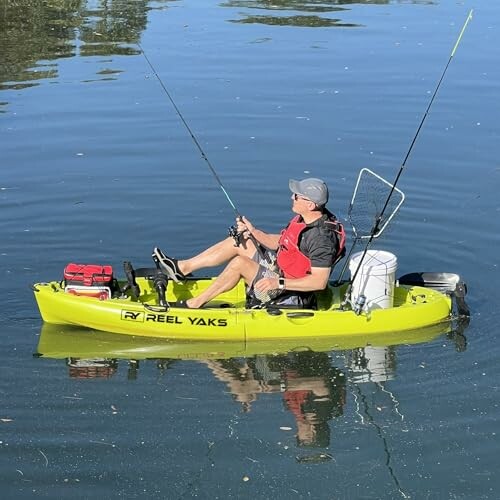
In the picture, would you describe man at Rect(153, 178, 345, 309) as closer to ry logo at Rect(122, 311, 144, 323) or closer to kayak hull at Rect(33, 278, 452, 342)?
kayak hull at Rect(33, 278, 452, 342)

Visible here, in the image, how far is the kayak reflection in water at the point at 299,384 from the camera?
26.7 feet

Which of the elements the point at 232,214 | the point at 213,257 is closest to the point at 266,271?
the point at 213,257

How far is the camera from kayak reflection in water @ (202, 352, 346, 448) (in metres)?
8.15

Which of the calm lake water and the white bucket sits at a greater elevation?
the white bucket

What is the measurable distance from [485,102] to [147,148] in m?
5.23

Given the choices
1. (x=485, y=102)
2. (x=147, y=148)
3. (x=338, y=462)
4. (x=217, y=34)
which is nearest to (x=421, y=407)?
(x=338, y=462)

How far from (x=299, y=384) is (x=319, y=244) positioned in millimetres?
1236

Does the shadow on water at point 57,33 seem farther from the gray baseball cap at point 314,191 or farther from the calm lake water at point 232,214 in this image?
the gray baseball cap at point 314,191

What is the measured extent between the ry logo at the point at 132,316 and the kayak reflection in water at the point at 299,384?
70 cm

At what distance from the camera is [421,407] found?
27.5 ft

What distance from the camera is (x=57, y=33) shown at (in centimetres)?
2102

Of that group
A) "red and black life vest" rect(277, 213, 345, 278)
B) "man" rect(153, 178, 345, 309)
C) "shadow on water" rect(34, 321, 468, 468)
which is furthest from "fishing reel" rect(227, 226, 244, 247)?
"shadow on water" rect(34, 321, 468, 468)

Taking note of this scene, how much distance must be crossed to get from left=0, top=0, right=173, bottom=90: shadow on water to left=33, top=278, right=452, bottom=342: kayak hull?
847cm

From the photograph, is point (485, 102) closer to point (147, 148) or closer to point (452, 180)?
point (452, 180)
